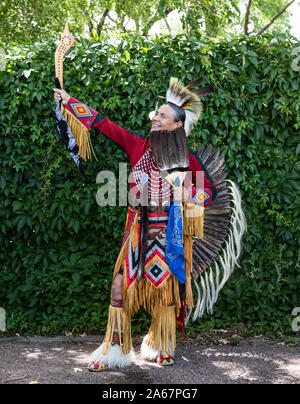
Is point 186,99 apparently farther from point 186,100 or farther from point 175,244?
point 175,244

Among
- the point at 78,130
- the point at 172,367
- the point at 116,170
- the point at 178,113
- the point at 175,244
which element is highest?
the point at 178,113

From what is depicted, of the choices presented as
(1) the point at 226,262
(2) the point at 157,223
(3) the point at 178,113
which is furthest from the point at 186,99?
(1) the point at 226,262

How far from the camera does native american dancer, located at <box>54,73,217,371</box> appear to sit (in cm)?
287

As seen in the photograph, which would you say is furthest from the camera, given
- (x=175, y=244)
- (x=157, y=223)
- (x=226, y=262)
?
(x=226, y=262)

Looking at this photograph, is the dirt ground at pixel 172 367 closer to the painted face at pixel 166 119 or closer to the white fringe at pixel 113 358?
the white fringe at pixel 113 358

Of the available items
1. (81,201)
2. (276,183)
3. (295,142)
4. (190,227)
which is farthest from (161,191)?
(295,142)

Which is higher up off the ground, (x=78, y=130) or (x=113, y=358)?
(x=78, y=130)

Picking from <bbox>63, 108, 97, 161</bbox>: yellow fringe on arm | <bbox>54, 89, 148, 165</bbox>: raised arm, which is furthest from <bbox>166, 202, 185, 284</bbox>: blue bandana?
<bbox>63, 108, 97, 161</bbox>: yellow fringe on arm

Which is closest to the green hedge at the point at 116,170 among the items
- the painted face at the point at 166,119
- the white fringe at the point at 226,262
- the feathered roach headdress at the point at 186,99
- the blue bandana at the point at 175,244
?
the white fringe at the point at 226,262

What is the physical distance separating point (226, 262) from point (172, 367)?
102 cm

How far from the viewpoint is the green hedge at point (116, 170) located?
11.5 ft

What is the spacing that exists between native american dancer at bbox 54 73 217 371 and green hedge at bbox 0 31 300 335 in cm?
60

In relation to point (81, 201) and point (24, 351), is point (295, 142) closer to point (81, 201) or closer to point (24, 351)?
point (81, 201)

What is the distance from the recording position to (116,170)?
11.7 ft
